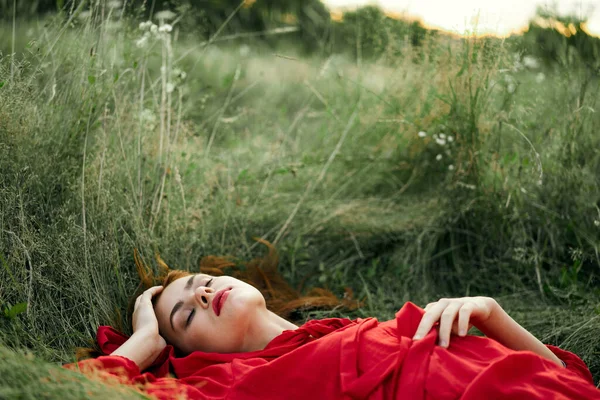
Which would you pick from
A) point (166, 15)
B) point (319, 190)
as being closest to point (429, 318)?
point (319, 190)

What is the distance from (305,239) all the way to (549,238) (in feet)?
4.24

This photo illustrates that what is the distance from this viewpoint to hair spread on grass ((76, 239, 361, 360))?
9.05 ft

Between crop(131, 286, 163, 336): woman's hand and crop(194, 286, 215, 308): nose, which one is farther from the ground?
crop(194, 286, 215, 308): nose

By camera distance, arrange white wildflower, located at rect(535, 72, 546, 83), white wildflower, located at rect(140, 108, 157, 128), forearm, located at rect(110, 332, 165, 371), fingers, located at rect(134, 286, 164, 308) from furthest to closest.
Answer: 1. white wildflower, located at rect(535, 72, 546, 83)
2. white wildflower, located at rect(140, 108, 157, 128)
3. fingers, located at rect(134, 286, 164, 308)
4. forearm, located at rect(110, 332, 165, 371)

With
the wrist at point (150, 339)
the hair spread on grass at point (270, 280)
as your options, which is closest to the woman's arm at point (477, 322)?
the wrist at point (150, 339)

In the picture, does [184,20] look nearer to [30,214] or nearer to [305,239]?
[305,239]

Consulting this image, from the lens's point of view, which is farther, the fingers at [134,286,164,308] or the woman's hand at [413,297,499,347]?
the fingers at [134,286,164,308]

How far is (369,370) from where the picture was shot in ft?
6.47

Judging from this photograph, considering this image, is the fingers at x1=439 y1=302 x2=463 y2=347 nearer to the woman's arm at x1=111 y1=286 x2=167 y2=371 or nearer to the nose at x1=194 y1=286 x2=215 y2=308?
the nose at x1=194 y1=286 x2=215 y2=308

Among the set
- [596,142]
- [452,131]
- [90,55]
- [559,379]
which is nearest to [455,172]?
[452,131]

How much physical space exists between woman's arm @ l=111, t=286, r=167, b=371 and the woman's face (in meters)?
0.06

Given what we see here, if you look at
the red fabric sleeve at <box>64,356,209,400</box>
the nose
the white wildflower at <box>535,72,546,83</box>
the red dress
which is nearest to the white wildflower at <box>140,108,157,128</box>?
the nose

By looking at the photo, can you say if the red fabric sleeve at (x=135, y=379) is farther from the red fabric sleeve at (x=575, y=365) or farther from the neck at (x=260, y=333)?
the red fabric sleeve at (x=575, y=365)

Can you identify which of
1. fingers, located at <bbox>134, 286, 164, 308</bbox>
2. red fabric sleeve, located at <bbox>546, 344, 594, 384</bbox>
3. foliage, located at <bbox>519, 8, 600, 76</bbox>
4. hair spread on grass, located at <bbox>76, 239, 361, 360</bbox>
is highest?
foliage, located at <bbox>519, 8, 600, 76</bbox>
